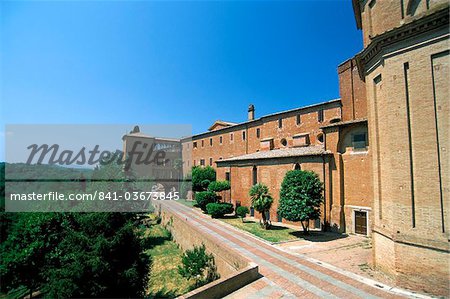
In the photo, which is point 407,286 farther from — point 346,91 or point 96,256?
point 346,91

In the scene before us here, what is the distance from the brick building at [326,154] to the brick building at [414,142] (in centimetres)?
781

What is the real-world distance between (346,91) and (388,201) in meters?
16.5

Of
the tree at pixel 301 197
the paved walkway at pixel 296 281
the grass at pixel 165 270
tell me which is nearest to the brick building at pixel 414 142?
the paved walkway at pixel 296 281

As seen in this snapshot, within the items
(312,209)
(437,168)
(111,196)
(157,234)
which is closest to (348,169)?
(312,209)

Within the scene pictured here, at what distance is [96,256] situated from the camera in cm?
1024

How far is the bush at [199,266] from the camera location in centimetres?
1405

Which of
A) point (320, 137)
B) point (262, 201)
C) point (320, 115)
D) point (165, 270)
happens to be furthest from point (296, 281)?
point (320, 115)

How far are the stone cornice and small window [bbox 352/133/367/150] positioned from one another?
29.1 ft

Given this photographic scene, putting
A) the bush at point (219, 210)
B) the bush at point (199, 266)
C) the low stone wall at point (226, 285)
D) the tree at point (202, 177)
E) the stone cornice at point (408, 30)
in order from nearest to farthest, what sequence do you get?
the low stone wall at point (226, 285)
the stone cornice at point (408, 30)
the bush at point (199, 266)
the bush at point (219, 210)
the tree at point (202, 177)

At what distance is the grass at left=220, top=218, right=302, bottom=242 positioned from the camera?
1766 cm

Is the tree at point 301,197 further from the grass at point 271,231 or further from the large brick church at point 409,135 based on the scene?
the large brick church at point 409,135

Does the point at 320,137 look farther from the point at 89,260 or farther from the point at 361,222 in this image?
the point at 89,260

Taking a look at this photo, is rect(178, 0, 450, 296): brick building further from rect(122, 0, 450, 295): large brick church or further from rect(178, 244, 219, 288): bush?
rect(178, 244, 219, 288): bush

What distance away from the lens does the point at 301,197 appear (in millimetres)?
18422
